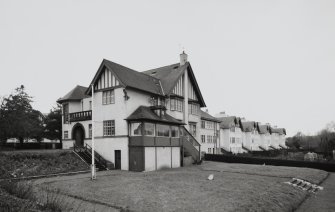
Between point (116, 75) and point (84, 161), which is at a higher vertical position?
point (116, 75)

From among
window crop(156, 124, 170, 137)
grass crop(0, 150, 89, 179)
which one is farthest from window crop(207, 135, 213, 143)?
grass crop(0, 150, 89, 179)

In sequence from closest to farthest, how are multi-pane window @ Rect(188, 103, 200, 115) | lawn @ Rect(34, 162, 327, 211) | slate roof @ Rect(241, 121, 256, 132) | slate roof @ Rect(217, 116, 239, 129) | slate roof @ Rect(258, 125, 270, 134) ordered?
lawn @ Rect(34, 162, 327, 211) < multi-pane window @ Rect(188, 103, 200, 115) < slate roof @ Rect(217, 116, 239, 129) < slate roof @ Rect(241, 121, 256, 132) < slate roof @ Rect(258, 125, 270, 134)

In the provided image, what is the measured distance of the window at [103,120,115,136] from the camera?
1188 inches

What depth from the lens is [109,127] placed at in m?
30.5

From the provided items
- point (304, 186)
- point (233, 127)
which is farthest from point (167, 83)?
point (233, 127)

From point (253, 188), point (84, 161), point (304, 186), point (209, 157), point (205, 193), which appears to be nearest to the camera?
point (205, 193)

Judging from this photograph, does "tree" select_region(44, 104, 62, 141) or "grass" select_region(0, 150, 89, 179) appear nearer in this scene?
"grass" select_region(0, 150, 89, 179)

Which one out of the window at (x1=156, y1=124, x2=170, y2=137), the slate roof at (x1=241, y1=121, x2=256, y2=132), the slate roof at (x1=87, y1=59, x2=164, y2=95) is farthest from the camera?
the slate roof at (x1=241, y1=121, x2=256, y2=132)

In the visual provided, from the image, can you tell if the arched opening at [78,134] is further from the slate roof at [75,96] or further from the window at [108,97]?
the window at [108,97]

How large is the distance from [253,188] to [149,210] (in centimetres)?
874

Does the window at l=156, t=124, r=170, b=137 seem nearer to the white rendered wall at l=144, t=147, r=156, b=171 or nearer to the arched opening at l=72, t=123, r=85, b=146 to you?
the white rendered wall at l=144, t=147, r=156, b=171

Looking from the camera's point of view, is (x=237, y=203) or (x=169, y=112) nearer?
(x=237, y=203)

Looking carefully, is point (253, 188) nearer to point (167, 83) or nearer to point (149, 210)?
point (149, 210)

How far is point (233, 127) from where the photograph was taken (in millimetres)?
72500
